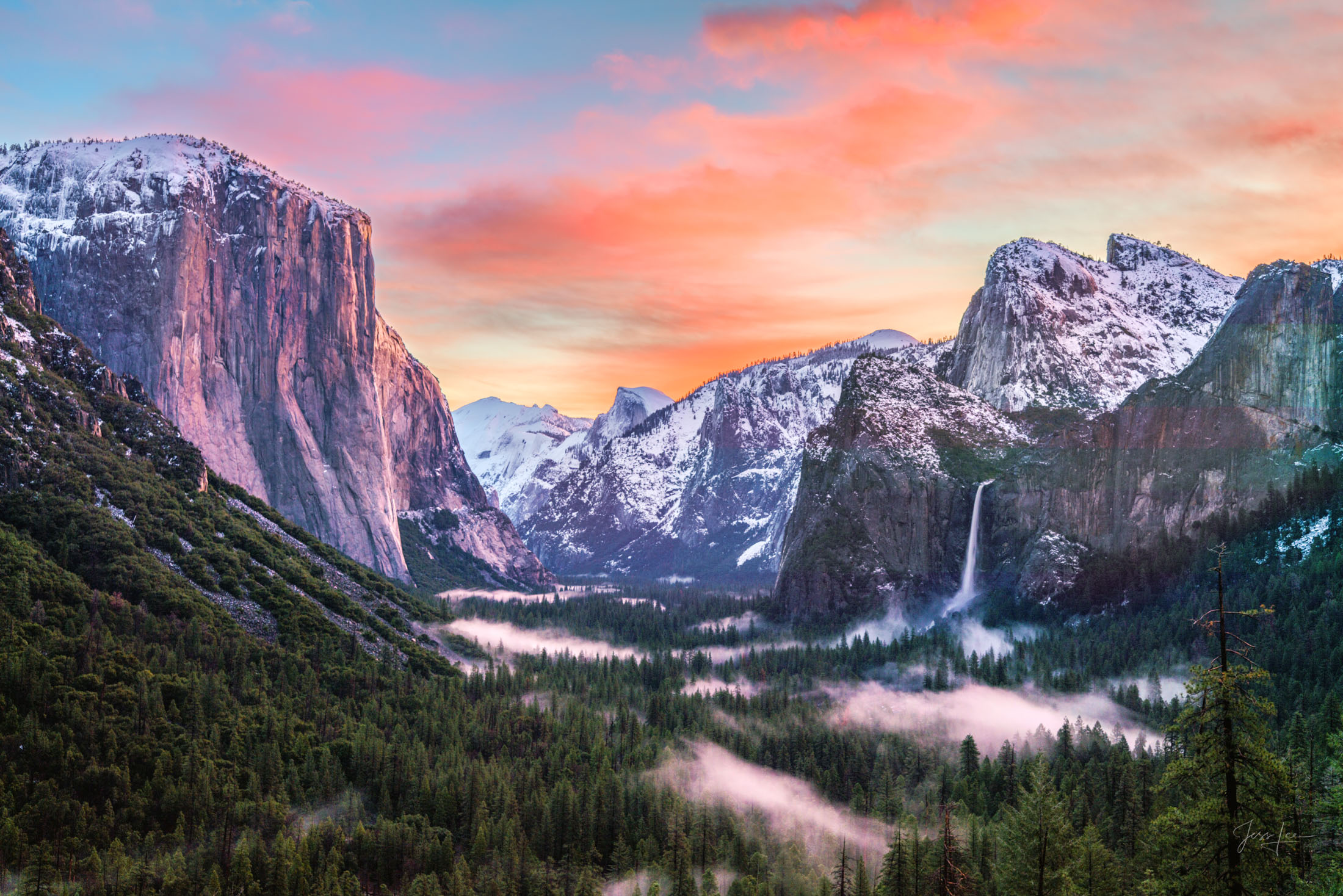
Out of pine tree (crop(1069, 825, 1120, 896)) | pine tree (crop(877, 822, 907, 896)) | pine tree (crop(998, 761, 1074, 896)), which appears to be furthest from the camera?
pine tree (crop(877, 822, 907, 896))

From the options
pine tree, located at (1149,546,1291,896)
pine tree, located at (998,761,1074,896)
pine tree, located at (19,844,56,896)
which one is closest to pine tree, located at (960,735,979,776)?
pine tree, located at (998,761,1074,896)

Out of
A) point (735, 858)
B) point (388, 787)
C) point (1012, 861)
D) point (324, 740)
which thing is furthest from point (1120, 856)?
point (324, 740)

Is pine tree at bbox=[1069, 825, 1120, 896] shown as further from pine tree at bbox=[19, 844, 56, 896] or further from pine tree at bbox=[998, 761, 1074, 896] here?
pine tree at bbox=[19, 844, 56, 896]

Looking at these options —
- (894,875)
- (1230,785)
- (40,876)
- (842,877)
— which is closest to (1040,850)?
(1230,785)

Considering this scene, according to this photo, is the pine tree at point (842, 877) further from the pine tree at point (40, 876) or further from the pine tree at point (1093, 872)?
the pine tree at point (40, 876)

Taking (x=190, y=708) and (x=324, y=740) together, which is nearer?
(x=190, y=708)

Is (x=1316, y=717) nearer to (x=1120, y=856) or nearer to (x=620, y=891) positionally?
(x=1120, y=856)

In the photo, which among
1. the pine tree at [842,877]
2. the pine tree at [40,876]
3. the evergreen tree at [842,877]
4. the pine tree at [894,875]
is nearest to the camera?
the pine tree at [842,877]

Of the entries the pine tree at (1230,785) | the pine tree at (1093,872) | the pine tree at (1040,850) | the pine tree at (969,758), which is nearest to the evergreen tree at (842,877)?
the pine tree at (1093,872)

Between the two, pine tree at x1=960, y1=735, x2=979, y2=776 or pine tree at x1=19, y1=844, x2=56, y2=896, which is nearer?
pine tree at x1=19, y1=844, x2=56, y2=896
